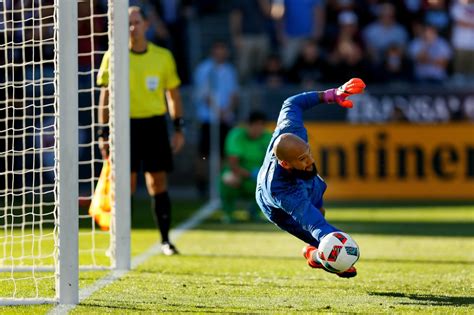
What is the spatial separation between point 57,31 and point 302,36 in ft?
52.8

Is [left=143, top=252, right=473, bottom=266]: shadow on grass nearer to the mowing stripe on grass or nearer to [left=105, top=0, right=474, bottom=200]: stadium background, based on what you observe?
the mowing stripe on grass

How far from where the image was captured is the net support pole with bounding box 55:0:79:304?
24.1 ft

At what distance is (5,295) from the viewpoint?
26.1ft

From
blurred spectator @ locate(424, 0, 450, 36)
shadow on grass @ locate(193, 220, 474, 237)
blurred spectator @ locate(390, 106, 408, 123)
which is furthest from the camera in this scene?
blurred spectator @ locate(424, 0, 450, 36)

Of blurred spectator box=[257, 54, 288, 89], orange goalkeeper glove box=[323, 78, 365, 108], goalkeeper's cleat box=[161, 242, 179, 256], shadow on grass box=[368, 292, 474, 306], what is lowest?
goalkeeper's cleat box=[161, 242, 179, 256]

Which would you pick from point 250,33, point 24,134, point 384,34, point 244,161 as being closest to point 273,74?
point 250,33

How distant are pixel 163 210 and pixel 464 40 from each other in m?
13.2

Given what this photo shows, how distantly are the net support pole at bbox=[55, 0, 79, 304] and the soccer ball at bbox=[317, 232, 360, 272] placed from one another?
1.68 m

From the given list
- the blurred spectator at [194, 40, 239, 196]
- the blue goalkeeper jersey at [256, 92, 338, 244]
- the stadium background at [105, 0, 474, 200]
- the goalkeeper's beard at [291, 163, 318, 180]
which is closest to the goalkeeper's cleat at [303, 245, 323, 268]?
the blue goalkeeper jersey at [256, 92, 338, 244]

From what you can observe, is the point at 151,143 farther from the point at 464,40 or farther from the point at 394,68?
the point at 464,40

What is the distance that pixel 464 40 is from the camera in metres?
22.9

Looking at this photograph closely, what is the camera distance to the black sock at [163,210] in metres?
11.2

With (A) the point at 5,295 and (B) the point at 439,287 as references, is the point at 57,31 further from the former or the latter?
(B) the point at 439,287

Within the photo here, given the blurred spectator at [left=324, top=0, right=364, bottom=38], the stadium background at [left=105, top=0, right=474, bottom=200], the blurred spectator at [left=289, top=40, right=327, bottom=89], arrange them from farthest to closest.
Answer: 1. the blurred spectator at [left=324, top=0, right=364, bottom=38]
2. the blurred spectator at [left=289, top=40, right=327, bottom=89]
3. the stadium background at [left=105, top=0, right=474, bottom=200]
